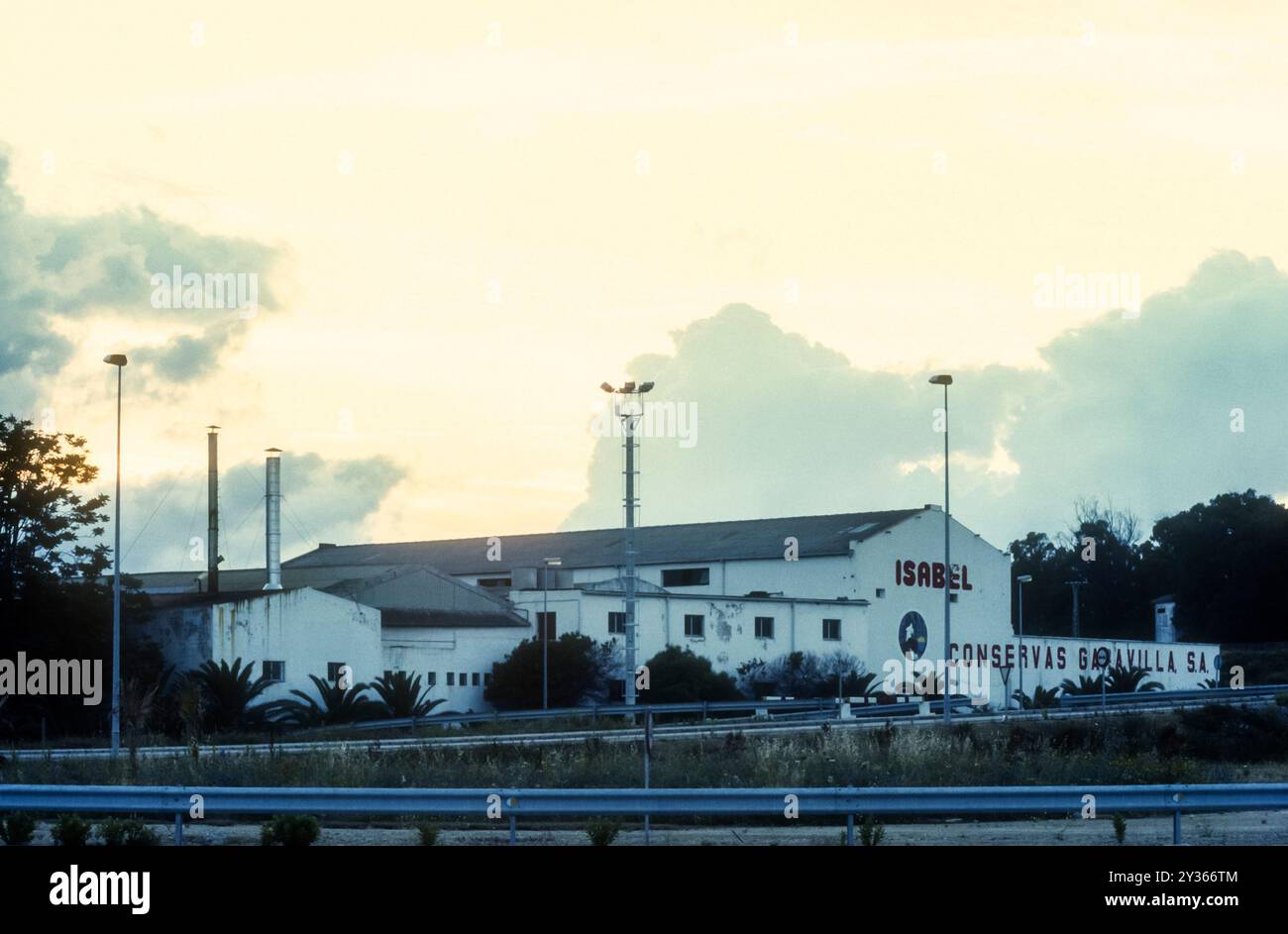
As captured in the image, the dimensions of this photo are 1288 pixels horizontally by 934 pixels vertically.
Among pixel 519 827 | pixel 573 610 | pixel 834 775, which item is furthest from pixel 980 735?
pixel 573 610

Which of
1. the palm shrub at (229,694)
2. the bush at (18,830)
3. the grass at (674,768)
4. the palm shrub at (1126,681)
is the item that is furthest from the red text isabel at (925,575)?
the bush at (18,830)

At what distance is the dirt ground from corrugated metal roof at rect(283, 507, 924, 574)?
54706 millimetres

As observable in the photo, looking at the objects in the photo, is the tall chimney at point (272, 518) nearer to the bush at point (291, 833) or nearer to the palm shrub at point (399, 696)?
the palm shrub at point (399, 696)

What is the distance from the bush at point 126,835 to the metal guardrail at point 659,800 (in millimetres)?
240

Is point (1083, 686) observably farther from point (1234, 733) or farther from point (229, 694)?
point (229, 694)

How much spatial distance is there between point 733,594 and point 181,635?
28.9 m

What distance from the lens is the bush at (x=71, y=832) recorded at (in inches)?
623

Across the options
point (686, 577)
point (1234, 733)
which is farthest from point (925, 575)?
point (1234, 733)

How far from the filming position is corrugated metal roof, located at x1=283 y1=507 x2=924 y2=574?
7669cm

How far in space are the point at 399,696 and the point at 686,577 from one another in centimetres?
2440

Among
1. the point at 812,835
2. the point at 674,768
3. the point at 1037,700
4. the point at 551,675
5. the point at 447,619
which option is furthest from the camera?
the point at 1037,700

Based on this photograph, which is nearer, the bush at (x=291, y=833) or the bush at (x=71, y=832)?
the bush at (x=71, y=832)

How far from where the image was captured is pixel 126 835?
1694 cm
